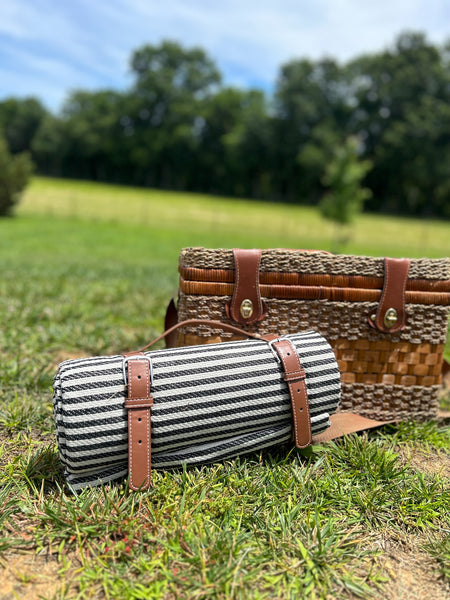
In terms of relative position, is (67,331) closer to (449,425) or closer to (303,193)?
(449,425)

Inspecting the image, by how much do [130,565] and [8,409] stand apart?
1.25 metres

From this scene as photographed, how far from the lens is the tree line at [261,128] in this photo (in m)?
55.7

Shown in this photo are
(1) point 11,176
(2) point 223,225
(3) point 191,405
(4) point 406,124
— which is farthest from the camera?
(4) point 406,124

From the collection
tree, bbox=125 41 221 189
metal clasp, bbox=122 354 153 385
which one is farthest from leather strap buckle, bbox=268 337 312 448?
tree, bbox=125 41 221 189

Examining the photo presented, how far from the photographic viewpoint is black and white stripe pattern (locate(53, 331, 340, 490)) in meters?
1.78

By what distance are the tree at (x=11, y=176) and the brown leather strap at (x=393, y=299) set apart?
25.3 meters

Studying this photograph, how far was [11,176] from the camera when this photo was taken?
24.1m

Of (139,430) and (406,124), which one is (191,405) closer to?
(139,430)

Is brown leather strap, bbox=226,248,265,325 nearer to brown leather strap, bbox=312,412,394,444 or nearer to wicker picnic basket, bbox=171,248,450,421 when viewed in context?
wicker picnic basket, bbox=171,248,450,421

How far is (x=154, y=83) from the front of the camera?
246ft

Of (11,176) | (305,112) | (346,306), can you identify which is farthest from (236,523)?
(305,112)

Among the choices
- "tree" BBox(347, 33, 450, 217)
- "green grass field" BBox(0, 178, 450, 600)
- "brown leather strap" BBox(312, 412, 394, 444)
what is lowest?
"green grass field" BBox(0, 178, 450, 600)

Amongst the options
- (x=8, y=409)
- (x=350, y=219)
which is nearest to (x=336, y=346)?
(x=8, y=409)

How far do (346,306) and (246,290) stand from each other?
54 cm
